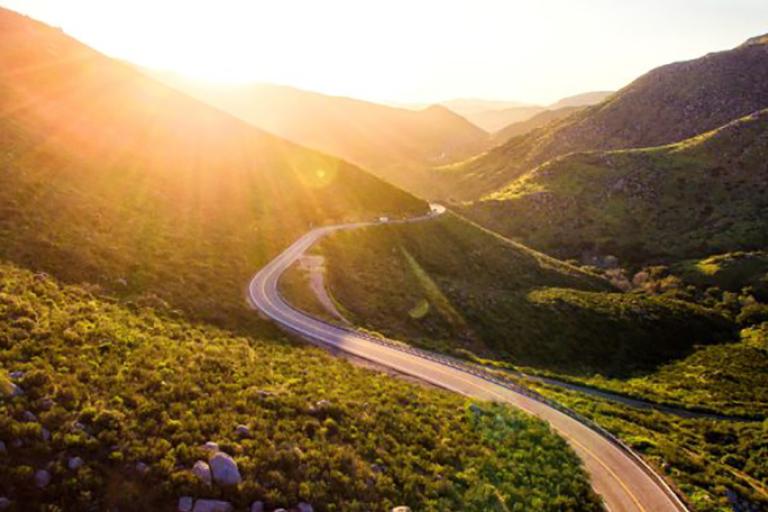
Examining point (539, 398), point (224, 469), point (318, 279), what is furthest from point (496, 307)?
point (224, 469)

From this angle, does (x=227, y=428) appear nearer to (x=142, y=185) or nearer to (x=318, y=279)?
(x=318, y=279)

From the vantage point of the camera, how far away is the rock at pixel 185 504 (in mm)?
13758

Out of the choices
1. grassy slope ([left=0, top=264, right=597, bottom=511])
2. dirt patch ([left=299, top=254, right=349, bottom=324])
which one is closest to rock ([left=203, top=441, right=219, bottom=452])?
grassy slope ([left=0, top=264, right=597, bottom=511])

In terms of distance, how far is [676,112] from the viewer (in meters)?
193

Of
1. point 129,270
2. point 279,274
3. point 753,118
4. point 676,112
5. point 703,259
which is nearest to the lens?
point 129,270

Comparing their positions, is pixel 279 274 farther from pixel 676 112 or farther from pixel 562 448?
pixel 676 112

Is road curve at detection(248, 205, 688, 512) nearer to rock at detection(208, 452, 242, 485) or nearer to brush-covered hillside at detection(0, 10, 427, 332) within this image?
brush-covered hillside at detection(0, 10, 427, 332)

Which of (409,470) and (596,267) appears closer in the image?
(409,470)

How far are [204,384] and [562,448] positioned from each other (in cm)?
1848

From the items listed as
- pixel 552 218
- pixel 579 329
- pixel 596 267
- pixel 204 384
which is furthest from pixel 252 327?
pixel 552 218

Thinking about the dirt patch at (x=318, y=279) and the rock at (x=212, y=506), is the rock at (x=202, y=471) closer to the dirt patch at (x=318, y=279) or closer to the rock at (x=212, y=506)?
the rock at (x=212, y=506)

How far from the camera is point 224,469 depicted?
1535cm

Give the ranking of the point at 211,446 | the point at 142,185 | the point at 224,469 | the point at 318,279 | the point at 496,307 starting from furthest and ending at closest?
the point at 496,307, the point at 142,185, the point at 318,279, the point at 211,446, the point at 224,469

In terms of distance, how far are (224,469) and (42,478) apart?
500 centimetres
